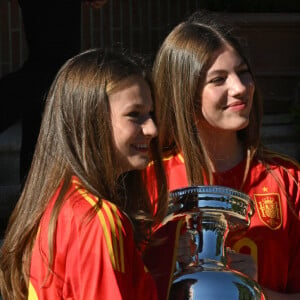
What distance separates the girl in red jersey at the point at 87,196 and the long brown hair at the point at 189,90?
38cm

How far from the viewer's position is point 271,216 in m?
2.84

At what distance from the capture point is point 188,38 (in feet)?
9.75

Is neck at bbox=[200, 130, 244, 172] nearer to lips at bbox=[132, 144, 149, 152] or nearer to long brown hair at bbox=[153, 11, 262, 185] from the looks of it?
long brown hair at bbox=[153, 11, 262, 185]

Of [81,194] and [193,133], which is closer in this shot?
[81,194]

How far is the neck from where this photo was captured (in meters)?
2.96

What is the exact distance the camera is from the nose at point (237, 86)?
113 inches

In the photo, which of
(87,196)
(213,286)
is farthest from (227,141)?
(213,286)

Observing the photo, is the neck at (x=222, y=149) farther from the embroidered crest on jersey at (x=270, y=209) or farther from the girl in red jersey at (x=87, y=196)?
the girl in red jersey at (x=87, y=196)

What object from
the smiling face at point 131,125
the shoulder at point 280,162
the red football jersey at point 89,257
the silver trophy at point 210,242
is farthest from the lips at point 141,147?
the shoulder at point 280,162

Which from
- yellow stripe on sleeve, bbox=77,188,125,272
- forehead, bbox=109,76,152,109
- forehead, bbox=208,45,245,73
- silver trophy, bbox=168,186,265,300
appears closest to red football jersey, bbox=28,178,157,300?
yellow stripe on sleeve, bbox=77,188,125,272

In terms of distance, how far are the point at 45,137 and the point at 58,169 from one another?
13cm

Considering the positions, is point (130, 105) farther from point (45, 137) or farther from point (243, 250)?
point (243, 250)

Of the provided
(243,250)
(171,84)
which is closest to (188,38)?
(171,84)

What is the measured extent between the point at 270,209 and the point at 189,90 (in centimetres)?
42
